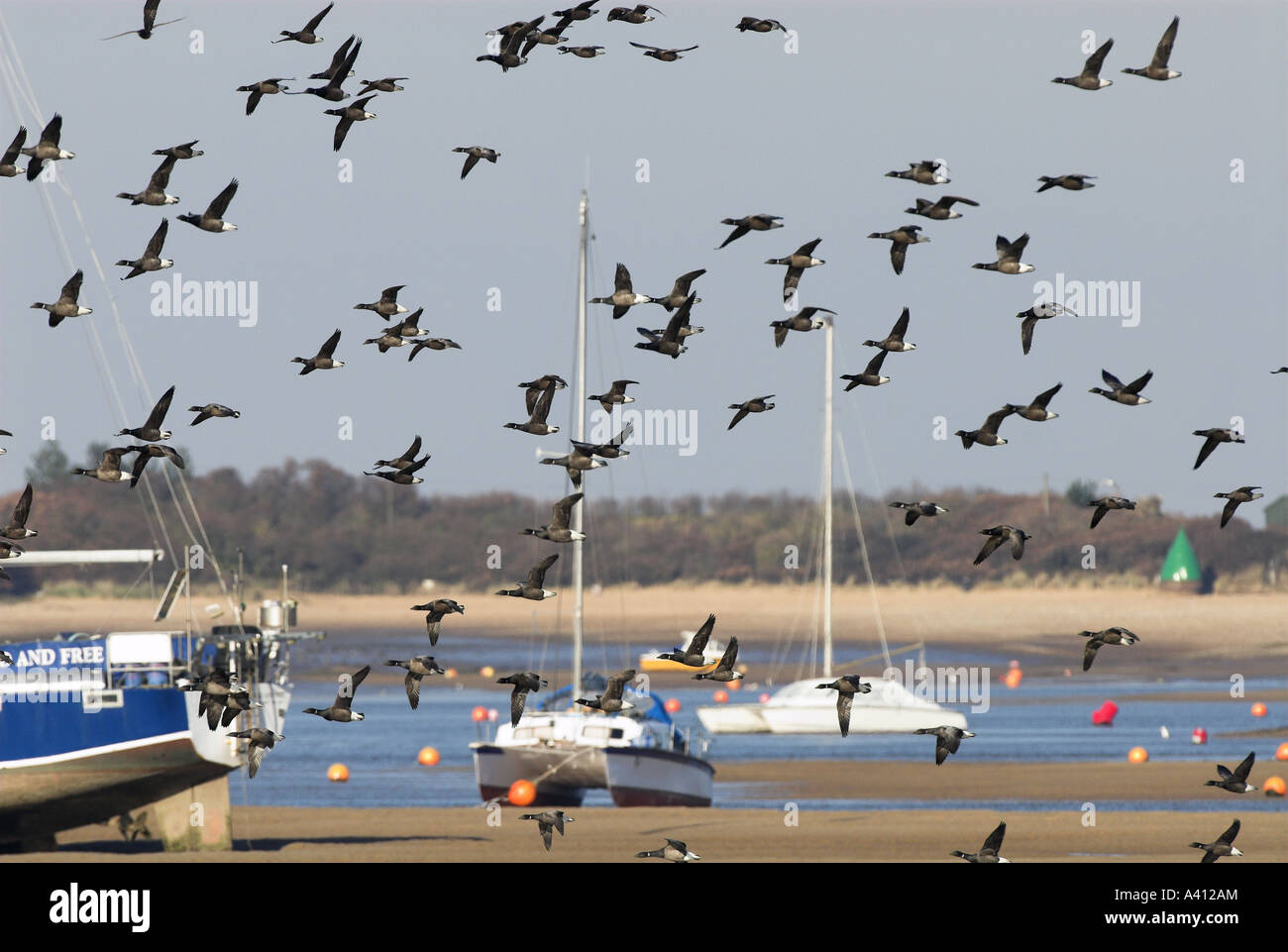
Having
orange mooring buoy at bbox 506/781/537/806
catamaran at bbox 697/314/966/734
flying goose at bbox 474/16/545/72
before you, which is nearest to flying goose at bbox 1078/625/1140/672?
flying goose at bbox 474/16/545/72

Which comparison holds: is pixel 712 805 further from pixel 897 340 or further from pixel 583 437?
pixel 897 340

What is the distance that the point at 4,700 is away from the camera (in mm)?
44812

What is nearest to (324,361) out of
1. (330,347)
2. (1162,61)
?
(330,347)

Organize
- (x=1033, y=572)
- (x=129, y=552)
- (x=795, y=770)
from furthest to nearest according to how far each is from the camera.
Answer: (x=1033, y=572), (x=795, y=770), (x=129, y=552)

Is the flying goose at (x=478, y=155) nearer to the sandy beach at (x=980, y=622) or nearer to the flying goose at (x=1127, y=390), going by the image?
the flying goose at (x=1127, y=390)

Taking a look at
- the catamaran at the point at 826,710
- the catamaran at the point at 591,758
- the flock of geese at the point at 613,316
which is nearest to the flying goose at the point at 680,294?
the flock of geese at the point at 613,316

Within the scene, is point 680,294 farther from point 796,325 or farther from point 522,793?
point 522,793

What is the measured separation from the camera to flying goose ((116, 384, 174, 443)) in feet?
121

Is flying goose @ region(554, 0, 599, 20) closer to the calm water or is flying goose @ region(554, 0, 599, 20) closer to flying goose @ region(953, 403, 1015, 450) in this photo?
flying goose @ region(953, 403, 1015, 450)

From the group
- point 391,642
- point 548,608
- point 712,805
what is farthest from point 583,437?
point 548,608

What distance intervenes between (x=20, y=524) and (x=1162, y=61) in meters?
19.3

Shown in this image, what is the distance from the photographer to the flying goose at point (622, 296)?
37.6 m

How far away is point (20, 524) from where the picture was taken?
37.1m

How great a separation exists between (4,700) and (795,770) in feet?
98.1
